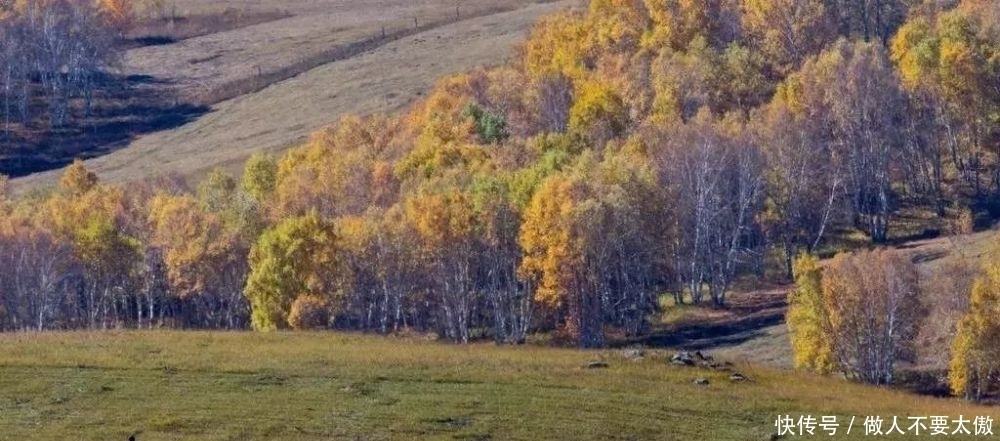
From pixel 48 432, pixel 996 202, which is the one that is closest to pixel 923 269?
pixel 996 202

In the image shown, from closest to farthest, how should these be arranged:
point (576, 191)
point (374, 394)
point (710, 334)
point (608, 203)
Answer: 1. point (374, 394)
2. point (608, 203)
3. point (576, 191)
4. point (710, 334)

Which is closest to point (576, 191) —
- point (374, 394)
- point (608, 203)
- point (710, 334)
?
point (608, 203)

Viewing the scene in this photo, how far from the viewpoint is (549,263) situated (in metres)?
109

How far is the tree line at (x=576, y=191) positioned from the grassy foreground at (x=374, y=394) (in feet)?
125

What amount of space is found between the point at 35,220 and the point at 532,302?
40.2 metres

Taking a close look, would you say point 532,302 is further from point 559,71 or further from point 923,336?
point 559,71

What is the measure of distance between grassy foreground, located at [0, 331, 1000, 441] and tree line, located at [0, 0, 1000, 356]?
3824 centimetres

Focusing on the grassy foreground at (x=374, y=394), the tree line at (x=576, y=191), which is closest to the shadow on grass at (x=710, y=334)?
the tree line at (x=576, y=191)

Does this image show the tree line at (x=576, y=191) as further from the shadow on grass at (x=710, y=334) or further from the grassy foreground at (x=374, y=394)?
the grassy foreground at (x=374, y=394)

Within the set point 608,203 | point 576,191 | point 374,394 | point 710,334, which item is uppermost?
point 576,191

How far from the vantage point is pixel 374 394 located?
59.8m

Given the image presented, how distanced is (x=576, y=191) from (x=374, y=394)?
54.8m

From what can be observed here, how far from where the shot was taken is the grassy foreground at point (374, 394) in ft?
179

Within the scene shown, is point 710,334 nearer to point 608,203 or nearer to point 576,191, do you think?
point 608,203
